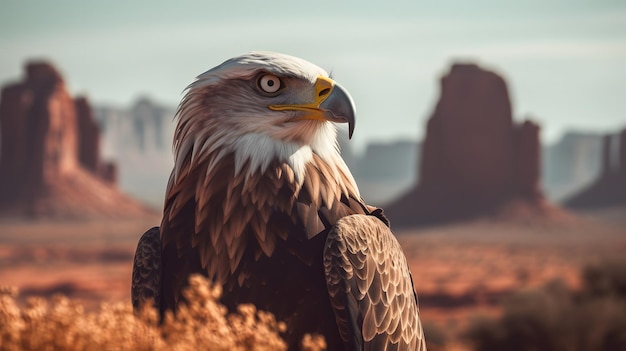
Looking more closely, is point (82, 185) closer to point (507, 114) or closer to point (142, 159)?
point (507, 114)

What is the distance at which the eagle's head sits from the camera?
326cm

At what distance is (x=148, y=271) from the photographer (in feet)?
11.1

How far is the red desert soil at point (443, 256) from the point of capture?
4219cm

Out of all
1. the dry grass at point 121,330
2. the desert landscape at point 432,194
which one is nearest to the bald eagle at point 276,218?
the dry grass at point 121,330

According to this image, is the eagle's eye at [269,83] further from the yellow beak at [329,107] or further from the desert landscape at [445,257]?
the desert landscape at [445,257]

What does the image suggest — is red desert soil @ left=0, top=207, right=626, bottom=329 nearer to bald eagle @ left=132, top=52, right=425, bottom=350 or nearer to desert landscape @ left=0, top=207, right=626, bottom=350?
desert landscape @ left=0, top=207, right=626, bottom=350

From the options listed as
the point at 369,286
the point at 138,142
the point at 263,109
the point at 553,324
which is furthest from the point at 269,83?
the point at 138,142

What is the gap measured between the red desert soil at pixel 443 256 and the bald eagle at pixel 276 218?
26297 mm

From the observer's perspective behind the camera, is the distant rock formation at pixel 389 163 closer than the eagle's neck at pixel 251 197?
No

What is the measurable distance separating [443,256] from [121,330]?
196ft

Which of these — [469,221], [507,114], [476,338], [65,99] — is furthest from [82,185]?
[476,338]

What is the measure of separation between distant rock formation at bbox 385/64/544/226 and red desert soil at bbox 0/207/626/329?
16.3ft

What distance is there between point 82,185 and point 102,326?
8822 centimetres

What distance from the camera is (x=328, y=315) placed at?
3205 millimetres
